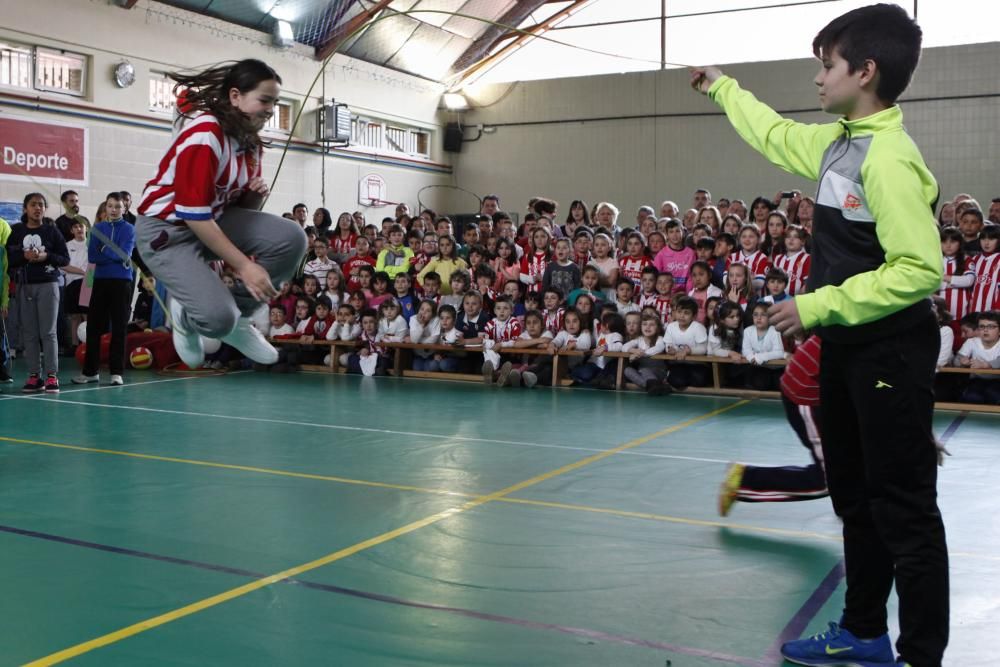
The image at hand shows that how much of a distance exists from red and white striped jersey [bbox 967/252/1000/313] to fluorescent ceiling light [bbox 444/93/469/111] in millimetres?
12650

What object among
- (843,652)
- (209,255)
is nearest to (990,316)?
(843,652)

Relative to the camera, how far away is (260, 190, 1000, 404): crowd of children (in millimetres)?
8211

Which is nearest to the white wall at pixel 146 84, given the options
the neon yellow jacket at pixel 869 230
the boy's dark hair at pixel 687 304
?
the boy's dark hair at pixel 687 304

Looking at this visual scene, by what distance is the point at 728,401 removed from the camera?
827 centimetres

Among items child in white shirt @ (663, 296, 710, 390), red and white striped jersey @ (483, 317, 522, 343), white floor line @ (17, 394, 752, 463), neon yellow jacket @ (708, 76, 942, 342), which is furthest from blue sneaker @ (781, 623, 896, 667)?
red and white striped jersey @ (483, 317, 522, 343)

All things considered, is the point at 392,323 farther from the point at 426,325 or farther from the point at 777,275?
the point at 777,275

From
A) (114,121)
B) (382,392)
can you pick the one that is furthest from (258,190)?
(114,121)

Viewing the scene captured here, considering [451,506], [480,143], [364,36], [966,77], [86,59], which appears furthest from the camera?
[480,143]

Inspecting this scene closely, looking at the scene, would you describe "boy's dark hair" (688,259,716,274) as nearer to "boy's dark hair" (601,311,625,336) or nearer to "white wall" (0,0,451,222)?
"boy's dark hair" (601,311,625,336)

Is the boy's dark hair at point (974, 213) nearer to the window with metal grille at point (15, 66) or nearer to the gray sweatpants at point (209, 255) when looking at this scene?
the gray sweatpants at point (209, 255)

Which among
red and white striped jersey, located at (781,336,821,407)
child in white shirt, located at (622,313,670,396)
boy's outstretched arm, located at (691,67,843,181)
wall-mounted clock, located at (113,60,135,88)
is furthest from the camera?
wall-mounted clock, located at (113,60,135,88)

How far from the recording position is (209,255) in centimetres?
394

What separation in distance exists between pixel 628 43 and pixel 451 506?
14510mm

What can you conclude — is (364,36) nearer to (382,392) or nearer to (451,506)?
(382,392)
